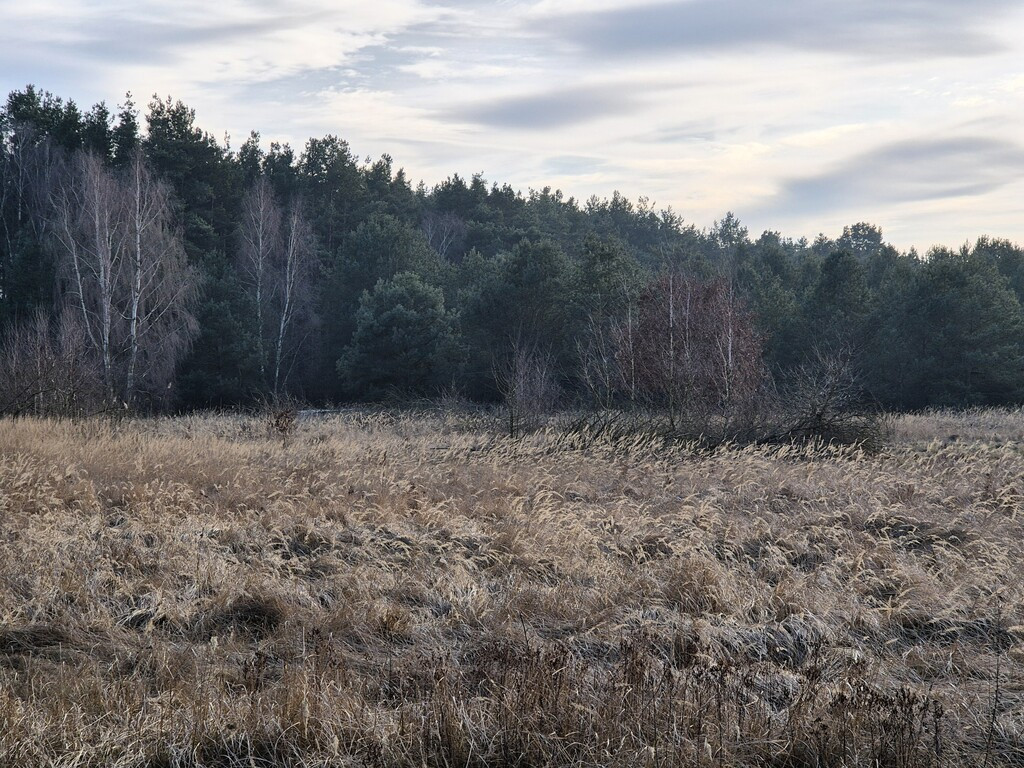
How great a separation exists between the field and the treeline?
12.3m

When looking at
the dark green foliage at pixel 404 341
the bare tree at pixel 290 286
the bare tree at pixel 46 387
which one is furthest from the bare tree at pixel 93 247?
the bare tree at pixel 46 387

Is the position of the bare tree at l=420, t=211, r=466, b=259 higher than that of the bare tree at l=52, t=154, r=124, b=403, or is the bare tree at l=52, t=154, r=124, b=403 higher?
the bare tree at l=420, t=211, r=466, b=259

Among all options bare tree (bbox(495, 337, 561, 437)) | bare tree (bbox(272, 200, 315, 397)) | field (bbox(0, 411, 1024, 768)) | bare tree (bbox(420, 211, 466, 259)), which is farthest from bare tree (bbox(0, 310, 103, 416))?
bare tree (bbox(420, 211, 466, 259))

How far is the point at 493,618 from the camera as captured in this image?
552 cm

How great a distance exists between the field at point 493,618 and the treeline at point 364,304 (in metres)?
12.3

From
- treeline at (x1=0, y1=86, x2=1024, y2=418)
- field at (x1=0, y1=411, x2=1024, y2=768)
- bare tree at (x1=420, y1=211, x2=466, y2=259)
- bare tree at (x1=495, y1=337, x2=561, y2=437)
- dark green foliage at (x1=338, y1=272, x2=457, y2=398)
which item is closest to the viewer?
field at (x1=0, y1=411, x2=1024, y2=768)

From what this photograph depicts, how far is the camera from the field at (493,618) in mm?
3650

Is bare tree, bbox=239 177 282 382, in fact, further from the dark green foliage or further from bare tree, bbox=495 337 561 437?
bare tree, bbox=495 337 561 437

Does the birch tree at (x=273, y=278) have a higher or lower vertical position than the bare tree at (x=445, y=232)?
lower

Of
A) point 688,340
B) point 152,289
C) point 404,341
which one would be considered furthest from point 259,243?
point 688,340

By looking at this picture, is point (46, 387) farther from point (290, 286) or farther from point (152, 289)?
point (290, 286)

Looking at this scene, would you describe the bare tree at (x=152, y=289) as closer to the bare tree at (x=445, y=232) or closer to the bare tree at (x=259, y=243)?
the bare tree at (x=259, y=243)

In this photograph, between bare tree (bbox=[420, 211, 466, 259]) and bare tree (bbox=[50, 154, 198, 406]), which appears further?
bare tree (bbox=[420, 211, 466, 259])

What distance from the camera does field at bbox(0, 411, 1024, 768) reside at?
3.65m
